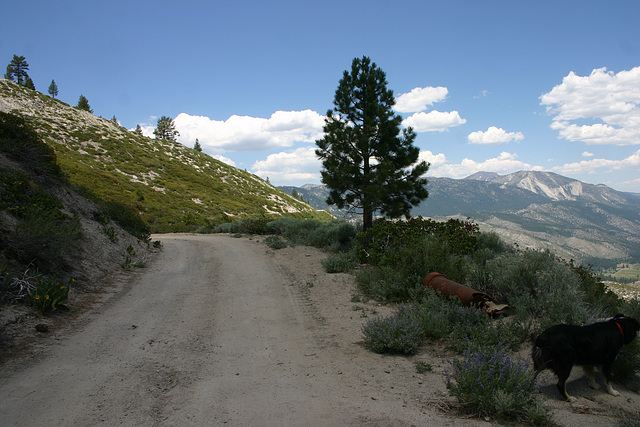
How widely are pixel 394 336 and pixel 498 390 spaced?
7.27 ft

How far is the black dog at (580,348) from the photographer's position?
4.27m

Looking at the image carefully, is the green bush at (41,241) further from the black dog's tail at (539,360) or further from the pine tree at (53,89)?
the pine tree at (53,89)

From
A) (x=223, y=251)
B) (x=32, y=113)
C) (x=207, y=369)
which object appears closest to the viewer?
(x=207, y=369)

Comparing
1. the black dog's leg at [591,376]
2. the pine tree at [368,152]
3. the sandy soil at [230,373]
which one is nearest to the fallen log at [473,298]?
the sandy soil at [230,373]

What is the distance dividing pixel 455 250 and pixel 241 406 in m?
8.59

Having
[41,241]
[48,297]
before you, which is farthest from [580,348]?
[41,241]

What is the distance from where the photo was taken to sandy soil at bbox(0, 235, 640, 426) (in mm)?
3715

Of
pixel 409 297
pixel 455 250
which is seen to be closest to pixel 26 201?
pixel 409 297

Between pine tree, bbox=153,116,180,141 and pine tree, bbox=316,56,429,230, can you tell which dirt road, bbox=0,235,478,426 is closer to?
pine tree, bbox=316,56,429,230

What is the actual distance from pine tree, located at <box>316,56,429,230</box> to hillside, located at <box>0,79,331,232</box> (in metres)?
18.8

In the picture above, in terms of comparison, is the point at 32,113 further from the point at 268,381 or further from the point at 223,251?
the point at 268,381

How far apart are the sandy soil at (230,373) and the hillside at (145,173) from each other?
2399 centimetres

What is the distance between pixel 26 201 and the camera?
920 cm

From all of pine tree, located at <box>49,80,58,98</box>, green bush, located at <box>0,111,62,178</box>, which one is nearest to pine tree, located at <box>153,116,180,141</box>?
pine tree, located at <box>49,80,58,98</box>
